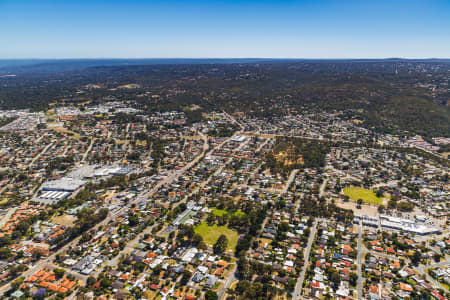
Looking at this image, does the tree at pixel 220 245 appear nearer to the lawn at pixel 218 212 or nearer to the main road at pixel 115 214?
the lawn at pixel 218 212

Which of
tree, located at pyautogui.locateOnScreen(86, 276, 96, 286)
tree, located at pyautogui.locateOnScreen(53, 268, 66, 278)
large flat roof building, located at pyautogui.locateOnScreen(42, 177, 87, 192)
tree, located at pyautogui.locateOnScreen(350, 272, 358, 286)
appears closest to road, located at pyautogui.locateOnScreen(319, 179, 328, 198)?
tree, located at pyautogui.locateOnScreen(350, 272, 358, 286)

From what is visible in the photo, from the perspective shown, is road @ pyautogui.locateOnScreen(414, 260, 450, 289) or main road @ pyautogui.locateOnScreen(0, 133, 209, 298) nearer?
road @ pyautogui.locateOnScreen(414, 260, 450, 289)

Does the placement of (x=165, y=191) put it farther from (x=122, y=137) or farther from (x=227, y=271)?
(x=122, y=137)

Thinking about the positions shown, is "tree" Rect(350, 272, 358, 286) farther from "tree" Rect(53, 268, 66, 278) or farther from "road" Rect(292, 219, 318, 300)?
→ "tree" Rect(53, 268, 66, 278)

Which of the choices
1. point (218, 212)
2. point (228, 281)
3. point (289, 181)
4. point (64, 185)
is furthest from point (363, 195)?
point (64, 185)

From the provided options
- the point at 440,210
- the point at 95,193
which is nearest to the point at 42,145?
the point at 95,193

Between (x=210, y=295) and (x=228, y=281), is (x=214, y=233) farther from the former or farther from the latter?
(x=210, y=295)
